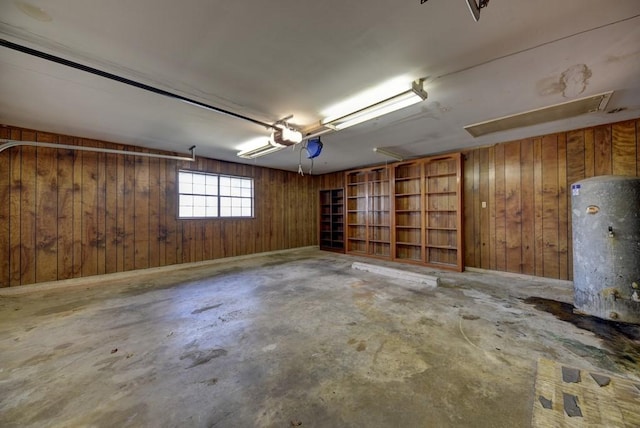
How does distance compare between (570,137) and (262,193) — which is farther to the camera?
(262,193)

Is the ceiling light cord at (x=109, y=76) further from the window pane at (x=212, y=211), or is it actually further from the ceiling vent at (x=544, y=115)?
the ceiling vent at (x=544, y=115)

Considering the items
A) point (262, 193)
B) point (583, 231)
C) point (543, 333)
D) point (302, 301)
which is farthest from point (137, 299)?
point (583, 231)

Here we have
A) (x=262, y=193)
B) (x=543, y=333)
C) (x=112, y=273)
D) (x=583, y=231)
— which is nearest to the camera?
(x=543, y=333)

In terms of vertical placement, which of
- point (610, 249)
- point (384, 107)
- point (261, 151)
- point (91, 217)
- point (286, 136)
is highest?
point (261, 151)

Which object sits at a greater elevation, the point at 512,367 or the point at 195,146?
the point at 195,146

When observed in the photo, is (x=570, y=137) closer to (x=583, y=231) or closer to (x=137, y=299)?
(x=583, y=231)

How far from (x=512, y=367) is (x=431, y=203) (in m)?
4.32

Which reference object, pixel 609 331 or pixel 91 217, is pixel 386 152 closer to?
pixel 609 331

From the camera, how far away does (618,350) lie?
2014 mm

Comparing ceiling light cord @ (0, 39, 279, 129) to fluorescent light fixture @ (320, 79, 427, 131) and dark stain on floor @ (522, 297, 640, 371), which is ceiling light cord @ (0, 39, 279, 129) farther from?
dark stain on floor @ (522, 297, 640, 371)

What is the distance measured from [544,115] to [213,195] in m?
6.87

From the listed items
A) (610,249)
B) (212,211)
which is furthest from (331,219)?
(610,249)

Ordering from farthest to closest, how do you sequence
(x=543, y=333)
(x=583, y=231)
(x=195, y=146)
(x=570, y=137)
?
1. (x=195, y=146)
2. (x=570, y=137)
3. (x=583, y=231)
4. (x=543, y=333)

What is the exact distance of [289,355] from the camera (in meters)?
2.01
